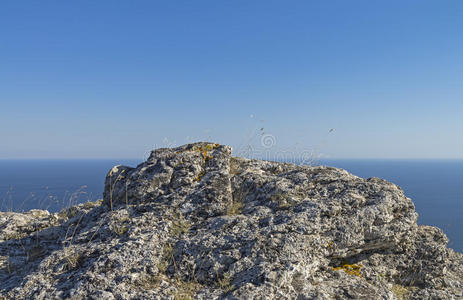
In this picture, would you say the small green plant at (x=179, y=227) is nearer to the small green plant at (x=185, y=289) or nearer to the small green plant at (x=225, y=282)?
the small green plant at (x=185, y=289)

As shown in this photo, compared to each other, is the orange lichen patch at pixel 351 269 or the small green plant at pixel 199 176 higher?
the small green plant at pixel 199 176

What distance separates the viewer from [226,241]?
4926 mm

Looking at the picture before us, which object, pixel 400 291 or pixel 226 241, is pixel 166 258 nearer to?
pixel 226 241

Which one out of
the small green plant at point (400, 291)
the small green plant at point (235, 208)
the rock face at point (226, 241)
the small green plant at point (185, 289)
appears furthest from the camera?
the small green plant at point (235, 208)

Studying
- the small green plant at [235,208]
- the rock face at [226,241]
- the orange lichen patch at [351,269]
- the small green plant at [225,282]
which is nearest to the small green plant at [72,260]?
the rock face at [226,241]

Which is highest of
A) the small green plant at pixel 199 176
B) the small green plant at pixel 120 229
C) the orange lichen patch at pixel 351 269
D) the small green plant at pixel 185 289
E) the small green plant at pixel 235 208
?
the small green plant at pixel 199 176

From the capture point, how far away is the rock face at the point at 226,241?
4.21 meters

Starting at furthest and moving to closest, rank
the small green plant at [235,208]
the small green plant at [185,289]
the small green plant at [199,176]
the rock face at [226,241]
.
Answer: the small green plant at [199,176], the small green plant at [235,208], the rock face at [226,241], the small green plant at [185,289]

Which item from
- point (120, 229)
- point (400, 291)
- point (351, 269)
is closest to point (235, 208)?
point (120, 229)

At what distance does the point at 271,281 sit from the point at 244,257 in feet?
2.29

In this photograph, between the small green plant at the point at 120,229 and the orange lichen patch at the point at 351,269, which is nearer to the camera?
the orange lichen patch at the point at 351,269

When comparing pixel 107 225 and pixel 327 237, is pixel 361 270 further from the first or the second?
pixel 107 225

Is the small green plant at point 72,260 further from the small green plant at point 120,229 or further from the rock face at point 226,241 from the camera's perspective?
the small green plant at point 120,229

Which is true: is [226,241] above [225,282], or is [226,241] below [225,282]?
above
